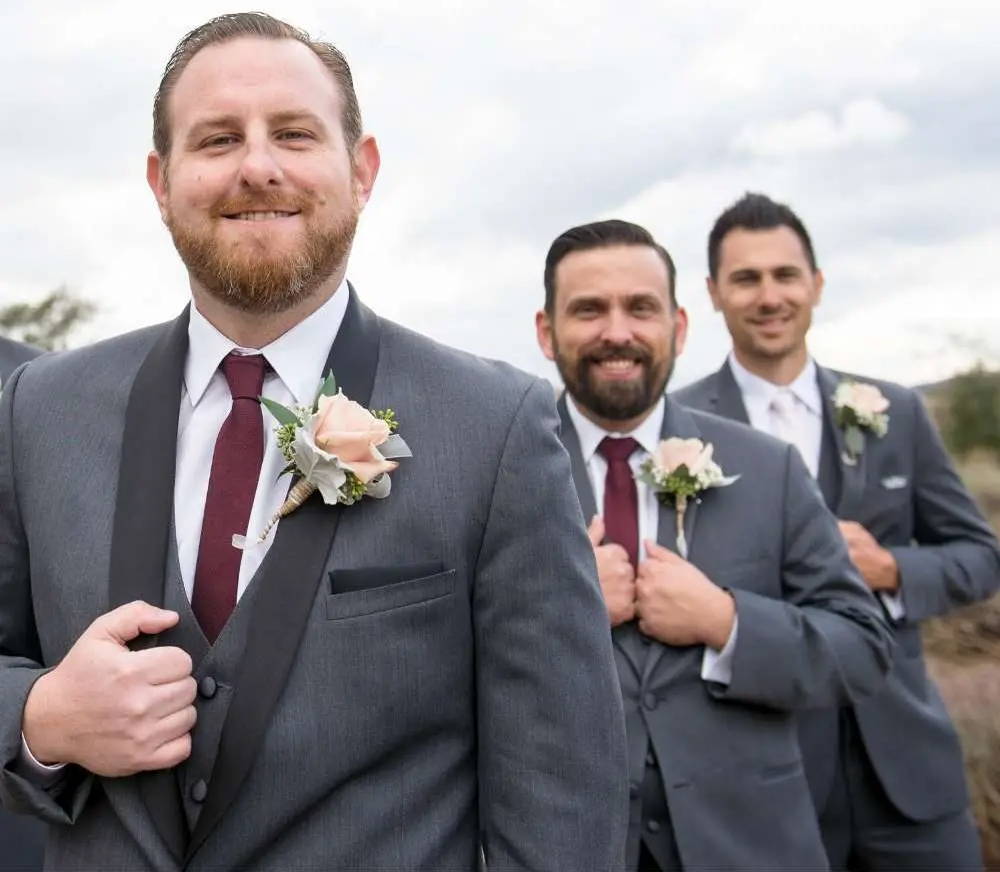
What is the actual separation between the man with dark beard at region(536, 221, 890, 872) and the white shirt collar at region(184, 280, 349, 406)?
→ 1.43 meters

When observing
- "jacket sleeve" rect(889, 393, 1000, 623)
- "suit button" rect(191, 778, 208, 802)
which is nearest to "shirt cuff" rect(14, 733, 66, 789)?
"suit button" rect(191, 778, 208, 802)

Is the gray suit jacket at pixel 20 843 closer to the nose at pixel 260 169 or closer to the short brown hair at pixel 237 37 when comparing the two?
the short brown hair at pixel 237 37

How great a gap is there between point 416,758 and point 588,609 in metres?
0.47

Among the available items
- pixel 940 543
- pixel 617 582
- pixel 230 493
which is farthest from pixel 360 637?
pixel 940 543

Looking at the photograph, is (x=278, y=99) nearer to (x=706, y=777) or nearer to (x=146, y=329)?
(x=146, y=329)

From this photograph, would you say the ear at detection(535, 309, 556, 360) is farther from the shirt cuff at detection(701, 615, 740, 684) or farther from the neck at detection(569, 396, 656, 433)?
the shirt cuff at detection(701, 615, 740, 684)

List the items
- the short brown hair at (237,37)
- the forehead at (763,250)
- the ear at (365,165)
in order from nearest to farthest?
the short brown hair at (237,37), the ear at (365,165), the forehead at (763,250)

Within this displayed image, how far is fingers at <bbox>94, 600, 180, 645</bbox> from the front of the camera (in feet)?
7.52

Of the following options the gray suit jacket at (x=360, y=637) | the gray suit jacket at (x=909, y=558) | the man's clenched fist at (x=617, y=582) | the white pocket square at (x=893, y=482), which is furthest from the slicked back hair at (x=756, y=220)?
the gray suit jacket at (x=360, y=637)

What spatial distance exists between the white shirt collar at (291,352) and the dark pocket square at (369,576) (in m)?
0.41

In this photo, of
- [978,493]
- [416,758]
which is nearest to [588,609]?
[416,758]

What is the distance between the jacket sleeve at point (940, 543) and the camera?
5.00 meters

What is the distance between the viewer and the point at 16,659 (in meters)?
2.60

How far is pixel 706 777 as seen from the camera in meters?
3.68
